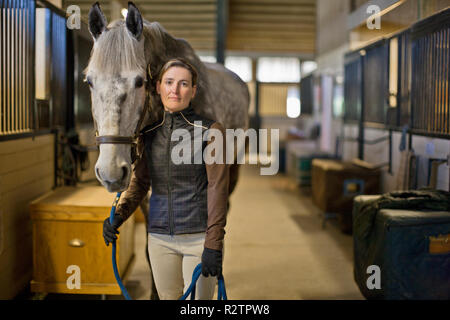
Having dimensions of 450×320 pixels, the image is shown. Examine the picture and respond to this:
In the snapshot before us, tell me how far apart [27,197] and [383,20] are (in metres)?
3.00

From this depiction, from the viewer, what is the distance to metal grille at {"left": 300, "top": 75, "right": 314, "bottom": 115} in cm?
887

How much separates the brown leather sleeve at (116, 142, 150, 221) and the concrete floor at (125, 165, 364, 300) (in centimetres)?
133

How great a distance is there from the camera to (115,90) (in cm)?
151

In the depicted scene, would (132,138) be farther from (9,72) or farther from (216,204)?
(9,72)

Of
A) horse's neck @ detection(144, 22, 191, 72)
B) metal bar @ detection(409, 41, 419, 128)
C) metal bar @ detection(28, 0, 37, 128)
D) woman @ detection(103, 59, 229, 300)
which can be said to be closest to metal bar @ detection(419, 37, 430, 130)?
metal bar @ detection(409, 41, 419, 128)

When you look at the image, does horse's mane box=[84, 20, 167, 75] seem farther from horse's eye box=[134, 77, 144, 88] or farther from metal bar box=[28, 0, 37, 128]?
metal bar box=[28, 0, 37, 128]

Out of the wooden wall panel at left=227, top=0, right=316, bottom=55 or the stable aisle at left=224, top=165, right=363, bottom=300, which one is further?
the wooden wall panel at left=227, top=0, right=316, bottom=55

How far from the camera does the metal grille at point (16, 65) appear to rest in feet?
8.01

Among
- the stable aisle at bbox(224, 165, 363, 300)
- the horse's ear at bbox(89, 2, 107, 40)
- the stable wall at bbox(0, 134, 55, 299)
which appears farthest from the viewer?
the stable aisle at bbox(224, 165, 363, 300)

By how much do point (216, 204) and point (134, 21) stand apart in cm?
76

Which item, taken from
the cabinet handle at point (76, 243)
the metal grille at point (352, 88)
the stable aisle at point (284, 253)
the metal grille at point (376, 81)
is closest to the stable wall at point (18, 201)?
the cabinet handle at point (76, 243)

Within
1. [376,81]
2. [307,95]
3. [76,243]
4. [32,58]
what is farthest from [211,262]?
[307,95]

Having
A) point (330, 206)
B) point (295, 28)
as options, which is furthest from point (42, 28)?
point (295, 28)
